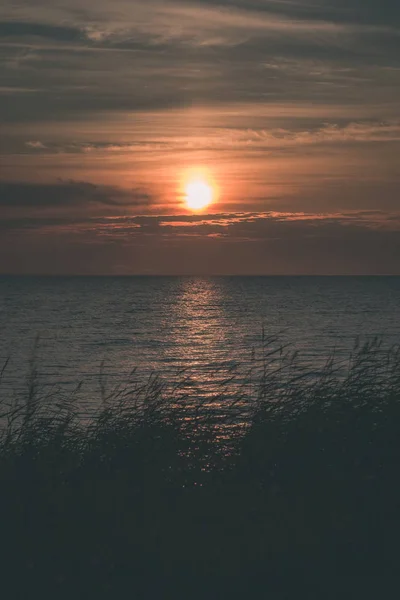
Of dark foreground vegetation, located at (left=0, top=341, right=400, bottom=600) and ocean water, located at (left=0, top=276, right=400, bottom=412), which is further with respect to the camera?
ocean water, located at (left=0, top=276, right=400, bottom=412)

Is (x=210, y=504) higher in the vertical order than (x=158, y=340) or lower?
lower

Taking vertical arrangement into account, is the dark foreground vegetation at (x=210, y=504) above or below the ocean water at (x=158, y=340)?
below

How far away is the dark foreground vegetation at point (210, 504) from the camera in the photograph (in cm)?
871

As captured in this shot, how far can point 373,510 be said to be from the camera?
10070 mm

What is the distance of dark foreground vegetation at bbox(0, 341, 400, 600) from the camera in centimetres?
871

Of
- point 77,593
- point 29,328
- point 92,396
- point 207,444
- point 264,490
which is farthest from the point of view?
point 29,328

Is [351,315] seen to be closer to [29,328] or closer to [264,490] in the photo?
[29,328]

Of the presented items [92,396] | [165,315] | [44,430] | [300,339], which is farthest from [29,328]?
[44,430]

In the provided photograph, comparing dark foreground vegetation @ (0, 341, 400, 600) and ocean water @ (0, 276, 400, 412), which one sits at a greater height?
ocean water @ (0, 276, 400, 412)

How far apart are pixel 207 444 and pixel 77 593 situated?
4031mm

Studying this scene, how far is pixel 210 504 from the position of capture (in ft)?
33.2

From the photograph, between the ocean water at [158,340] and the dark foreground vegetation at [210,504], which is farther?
the ocean water at [158,340]

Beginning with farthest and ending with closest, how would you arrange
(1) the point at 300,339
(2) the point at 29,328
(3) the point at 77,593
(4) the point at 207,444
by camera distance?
(2) the point at 29,328, (1) the point at 300,339, (4) the point at 207,444, (3) the point at 77,593

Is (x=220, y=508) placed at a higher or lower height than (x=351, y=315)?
lower
